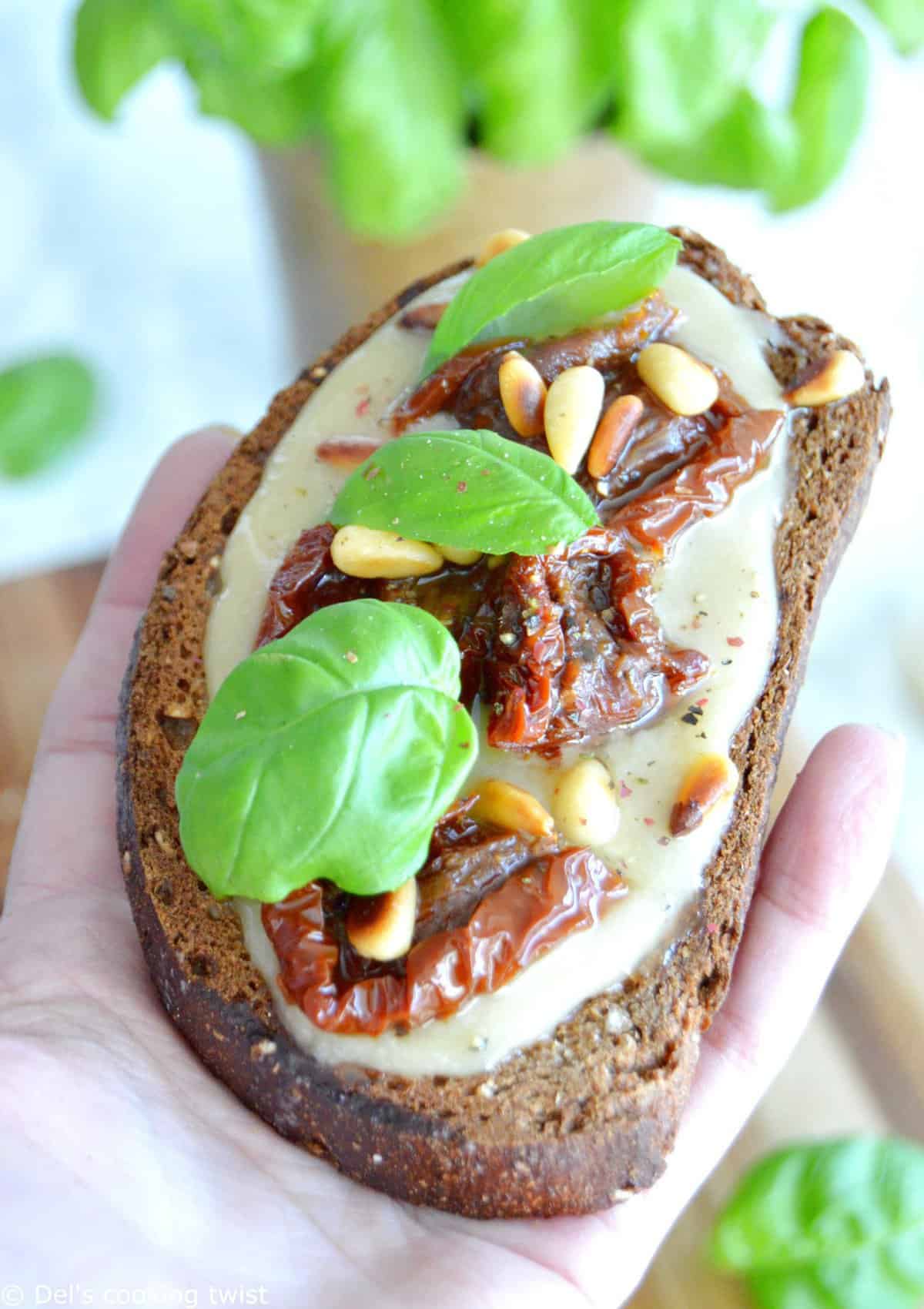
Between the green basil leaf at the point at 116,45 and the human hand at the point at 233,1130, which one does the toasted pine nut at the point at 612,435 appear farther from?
the green basil leaf at the point at 116,45

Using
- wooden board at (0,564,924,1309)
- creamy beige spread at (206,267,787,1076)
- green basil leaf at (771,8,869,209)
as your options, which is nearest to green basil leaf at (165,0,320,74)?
creamy beige spread at (206,267,787,1076)

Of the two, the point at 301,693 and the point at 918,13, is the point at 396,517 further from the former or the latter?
the point at 918,13

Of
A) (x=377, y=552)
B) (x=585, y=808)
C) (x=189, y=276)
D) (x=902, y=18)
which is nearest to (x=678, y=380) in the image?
(x=377, y=552)

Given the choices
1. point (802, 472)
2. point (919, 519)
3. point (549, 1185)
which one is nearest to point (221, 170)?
point (919, 519)

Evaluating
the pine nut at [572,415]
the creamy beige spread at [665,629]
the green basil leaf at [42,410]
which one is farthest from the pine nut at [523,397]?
the green basil leaf at [42,410]

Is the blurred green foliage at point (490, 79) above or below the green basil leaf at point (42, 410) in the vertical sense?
above

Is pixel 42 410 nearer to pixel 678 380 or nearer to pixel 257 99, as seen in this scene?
pixel 257 99
